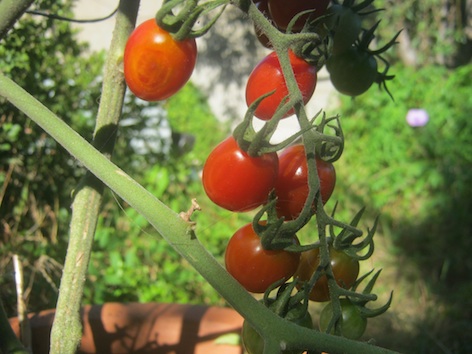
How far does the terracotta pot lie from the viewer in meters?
0.83

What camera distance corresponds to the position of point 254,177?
449mm

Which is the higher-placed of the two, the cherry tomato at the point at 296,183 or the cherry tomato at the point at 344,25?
the cherry tomato at the point at 344,25

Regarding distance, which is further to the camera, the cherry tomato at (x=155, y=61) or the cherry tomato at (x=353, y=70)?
the cherry tomato at (x=353, y=70)

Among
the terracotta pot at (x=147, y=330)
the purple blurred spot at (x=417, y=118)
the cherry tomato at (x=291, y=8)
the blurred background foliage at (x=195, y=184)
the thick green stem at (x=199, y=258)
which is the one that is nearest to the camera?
the thick green stem at (x=199, y=258)

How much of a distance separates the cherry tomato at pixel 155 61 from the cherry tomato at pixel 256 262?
0.48 ft

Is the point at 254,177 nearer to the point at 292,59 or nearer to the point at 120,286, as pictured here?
the point at 292,59

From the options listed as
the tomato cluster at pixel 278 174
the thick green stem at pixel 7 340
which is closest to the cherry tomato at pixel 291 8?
the tomato cluster at pixel 278 174

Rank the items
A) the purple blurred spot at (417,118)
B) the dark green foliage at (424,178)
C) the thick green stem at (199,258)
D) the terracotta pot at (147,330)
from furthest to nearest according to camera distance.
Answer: the purple blurred spot at (417,118) → the dark green foliage at (424,178) → the terracotta pot at (147,330) → the thick green stem at (199,258)

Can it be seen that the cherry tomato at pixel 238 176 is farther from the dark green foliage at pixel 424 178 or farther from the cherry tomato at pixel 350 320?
the dark green foliage at pixel 424 178

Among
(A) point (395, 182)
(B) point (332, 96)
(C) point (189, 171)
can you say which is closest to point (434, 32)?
(B) point (332, 96)

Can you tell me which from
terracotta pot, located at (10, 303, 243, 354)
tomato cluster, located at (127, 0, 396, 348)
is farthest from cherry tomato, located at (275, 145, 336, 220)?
terracotta pot, located at (10, 303, 243, 354)

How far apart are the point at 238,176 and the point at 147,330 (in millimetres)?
495

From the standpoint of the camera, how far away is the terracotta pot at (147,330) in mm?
833

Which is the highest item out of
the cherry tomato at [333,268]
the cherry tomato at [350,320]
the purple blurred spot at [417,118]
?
the purple blurred spot at [417,118]
